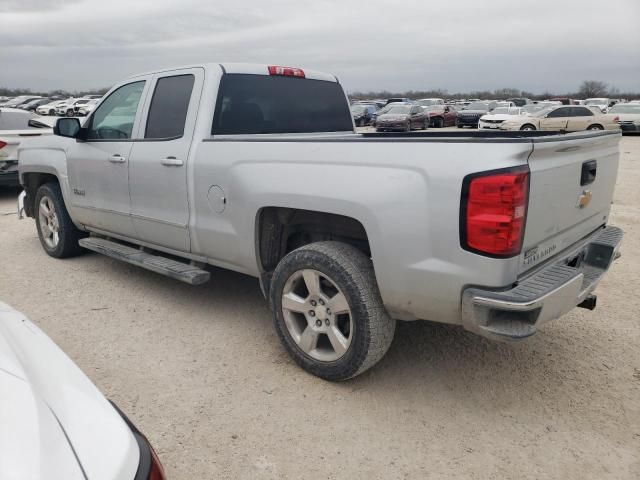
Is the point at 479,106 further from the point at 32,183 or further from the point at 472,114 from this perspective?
the point at 32,183

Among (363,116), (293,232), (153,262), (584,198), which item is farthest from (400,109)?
(584,198)

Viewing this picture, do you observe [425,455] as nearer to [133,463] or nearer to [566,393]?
[566,393]

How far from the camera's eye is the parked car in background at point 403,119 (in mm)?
26656

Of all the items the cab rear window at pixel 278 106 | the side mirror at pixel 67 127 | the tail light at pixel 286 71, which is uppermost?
the tail light at pixel 286 71

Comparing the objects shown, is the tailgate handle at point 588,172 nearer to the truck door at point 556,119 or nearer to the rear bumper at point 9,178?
the rear bumper at point 9,178

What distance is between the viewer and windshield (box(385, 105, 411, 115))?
91.4ft

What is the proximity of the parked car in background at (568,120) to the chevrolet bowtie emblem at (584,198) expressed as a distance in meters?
21.4

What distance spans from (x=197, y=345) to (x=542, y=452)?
2.28m

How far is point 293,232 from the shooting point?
3566mm

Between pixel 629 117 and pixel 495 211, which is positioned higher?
pixel 495 211

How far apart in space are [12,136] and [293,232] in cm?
748

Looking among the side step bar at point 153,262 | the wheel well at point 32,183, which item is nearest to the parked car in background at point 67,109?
the wheel well at point 32,183

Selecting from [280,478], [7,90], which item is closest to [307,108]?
[280,478]

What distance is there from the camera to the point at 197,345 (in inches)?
145
